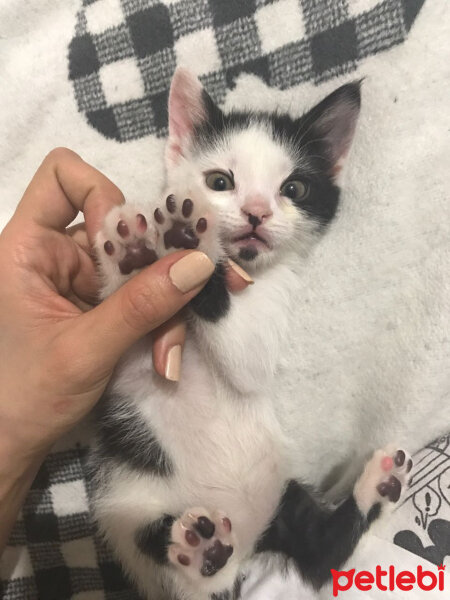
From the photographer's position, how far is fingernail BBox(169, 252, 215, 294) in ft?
2.60

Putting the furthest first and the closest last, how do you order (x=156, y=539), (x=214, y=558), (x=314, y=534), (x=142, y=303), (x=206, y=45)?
(x=206, y=45) < (x=314, y=534) < (x=156, y=539) < (x=214, y=558) < (x=142, y=303)

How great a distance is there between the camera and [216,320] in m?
0.98

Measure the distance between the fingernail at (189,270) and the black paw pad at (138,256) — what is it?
0.07 metres

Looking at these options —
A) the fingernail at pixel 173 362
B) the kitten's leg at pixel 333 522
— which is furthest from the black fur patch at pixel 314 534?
the fingernail at pixel 173 362

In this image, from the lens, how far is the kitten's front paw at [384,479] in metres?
1.14

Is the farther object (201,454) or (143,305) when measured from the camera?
(201,454)

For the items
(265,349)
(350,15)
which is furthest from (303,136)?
(265,349)

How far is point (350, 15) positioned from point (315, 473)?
3.79 ft

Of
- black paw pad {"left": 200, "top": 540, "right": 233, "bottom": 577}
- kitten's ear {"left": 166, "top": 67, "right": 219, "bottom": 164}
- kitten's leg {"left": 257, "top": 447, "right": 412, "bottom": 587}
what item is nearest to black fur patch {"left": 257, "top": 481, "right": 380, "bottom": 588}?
kitten's leg {"left": 257, "top": 447, "right": 412, "bottom": 587}

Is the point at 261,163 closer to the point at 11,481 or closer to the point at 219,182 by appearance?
the point at 219,182

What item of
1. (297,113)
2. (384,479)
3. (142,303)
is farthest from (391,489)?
(297,113)

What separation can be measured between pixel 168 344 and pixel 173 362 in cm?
4

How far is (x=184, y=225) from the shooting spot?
2.75 ft

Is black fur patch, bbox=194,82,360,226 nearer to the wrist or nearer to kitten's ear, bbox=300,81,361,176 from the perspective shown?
kitten's ear, bbox=300,81,361,176
